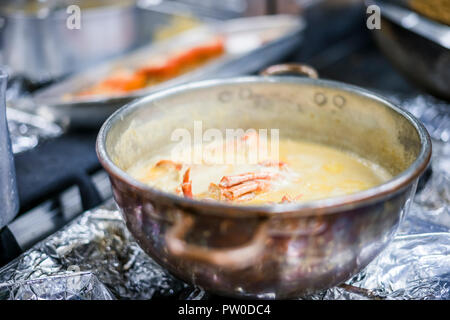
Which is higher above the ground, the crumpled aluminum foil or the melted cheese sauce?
the melted cheese sauce

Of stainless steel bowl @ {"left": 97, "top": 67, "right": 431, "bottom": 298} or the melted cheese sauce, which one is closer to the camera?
stainless steel bowl @ {"left": 97, "top": 67, "right": 431, "bottom": 298}

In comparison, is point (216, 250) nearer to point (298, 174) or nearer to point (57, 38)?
point (298, 174)

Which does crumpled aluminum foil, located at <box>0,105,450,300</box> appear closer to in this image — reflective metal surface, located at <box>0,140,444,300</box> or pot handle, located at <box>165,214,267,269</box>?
reflective metal surface, located at <box>0,140,444,300</box>
